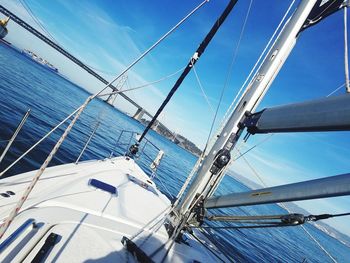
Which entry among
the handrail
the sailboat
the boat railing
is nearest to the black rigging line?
the sailboat

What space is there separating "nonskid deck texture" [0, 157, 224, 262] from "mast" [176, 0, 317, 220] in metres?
0.92

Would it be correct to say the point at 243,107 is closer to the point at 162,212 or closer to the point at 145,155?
the point at 162,212

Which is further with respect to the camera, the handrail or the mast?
the mast

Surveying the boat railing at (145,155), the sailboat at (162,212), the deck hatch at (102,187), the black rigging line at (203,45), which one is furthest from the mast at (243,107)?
the boat railing at (145,155)

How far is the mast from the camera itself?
12.1ft

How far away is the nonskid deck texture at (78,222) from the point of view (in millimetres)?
2754

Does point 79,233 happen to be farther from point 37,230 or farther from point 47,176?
point 47,176

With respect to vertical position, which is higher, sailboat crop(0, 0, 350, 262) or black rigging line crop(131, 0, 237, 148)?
black rigging line crop(131, 0, 237, 148)

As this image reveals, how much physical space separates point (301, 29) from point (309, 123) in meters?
2.12

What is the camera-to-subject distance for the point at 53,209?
143 inches

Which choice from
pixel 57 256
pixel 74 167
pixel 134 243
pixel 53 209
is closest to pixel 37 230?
pixel 57 256

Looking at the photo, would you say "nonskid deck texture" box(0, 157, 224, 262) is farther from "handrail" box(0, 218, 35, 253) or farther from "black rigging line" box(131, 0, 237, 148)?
"black rigging line" box(131, 0, 237, 148)

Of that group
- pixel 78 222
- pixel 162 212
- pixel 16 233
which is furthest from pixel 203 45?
pixel 16 233

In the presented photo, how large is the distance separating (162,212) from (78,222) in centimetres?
215
